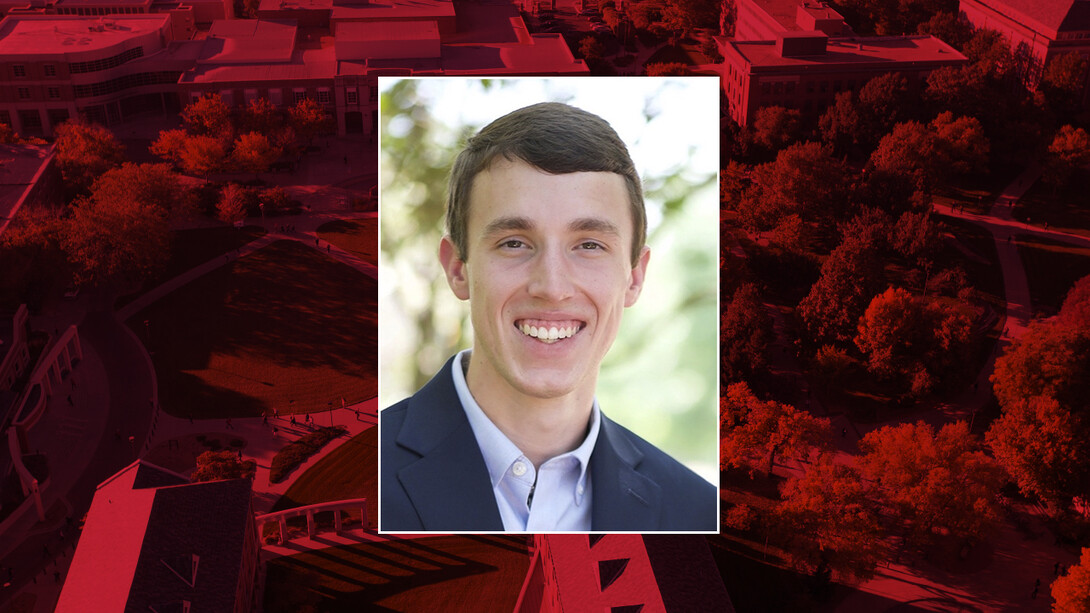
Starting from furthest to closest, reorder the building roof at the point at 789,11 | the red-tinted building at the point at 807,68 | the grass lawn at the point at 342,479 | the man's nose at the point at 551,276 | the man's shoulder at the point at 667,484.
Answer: the building roof at the point at 789,11 → the red-tinted building at the point at 807,68 → the grass lawn at the point at 342,479 → the man's shoulder at the point at 667,484 → the man's nose at the point at 551,276

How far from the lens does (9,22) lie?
103 metres

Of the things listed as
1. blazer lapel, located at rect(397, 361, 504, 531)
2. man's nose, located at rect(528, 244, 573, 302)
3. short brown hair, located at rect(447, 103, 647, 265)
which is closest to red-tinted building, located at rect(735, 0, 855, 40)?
short brown hair, located at rect(447, 103, 647, 265)

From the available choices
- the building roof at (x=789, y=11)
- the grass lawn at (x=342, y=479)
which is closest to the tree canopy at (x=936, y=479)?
the grass lawn at (x=342, y=479)

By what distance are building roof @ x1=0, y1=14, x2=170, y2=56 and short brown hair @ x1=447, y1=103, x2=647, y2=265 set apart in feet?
287

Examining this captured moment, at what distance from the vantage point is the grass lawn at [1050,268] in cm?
7175

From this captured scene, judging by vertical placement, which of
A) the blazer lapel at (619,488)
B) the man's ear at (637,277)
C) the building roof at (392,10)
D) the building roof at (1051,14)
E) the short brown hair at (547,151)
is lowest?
the building roof at (392,10)

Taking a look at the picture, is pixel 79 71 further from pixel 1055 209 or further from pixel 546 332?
pixel 546 332

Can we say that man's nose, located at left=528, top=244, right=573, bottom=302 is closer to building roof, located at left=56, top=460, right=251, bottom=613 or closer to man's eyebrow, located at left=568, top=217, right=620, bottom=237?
man's eyebrow, located at left=568, top=217, right=620, bottom=237

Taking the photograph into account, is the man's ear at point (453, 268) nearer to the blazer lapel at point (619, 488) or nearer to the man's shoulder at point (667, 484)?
the blazer lapel at point (619, 488)

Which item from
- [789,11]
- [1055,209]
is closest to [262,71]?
[789,11]

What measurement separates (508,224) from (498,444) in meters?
4.74

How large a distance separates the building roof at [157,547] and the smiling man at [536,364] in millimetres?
23390

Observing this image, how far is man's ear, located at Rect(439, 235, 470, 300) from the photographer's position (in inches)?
850

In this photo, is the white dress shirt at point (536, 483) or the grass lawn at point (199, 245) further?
the grass lawn at point (199, 245)
